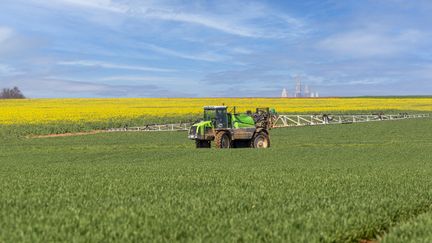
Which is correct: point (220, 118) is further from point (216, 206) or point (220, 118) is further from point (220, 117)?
point (216, 206)

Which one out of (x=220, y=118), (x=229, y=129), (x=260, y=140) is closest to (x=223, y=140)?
(x=229, y=129)

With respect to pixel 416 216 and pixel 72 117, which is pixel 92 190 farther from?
pixel 72 117

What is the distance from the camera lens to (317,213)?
980cm

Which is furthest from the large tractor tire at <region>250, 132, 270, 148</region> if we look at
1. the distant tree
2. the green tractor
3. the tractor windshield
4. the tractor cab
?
the distant tree

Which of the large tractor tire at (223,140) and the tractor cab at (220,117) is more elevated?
the tractor cab at (220,117)

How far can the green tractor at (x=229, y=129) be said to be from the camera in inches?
1304

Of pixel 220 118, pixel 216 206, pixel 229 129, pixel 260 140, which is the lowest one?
pixel 260 140

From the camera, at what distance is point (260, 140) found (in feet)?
114

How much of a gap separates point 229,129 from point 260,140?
2.60 metres

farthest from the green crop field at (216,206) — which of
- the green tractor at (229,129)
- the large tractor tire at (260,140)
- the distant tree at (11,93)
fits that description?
the distant tree at (11,93)

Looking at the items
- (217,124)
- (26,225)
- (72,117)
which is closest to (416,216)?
(26,225)

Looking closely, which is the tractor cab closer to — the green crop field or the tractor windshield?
the tractor windshield

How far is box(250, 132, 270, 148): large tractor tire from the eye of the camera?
113ft

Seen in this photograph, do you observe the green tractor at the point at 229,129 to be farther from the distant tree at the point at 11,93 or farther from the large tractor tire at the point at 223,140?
the distant tree at the point at 11,93
